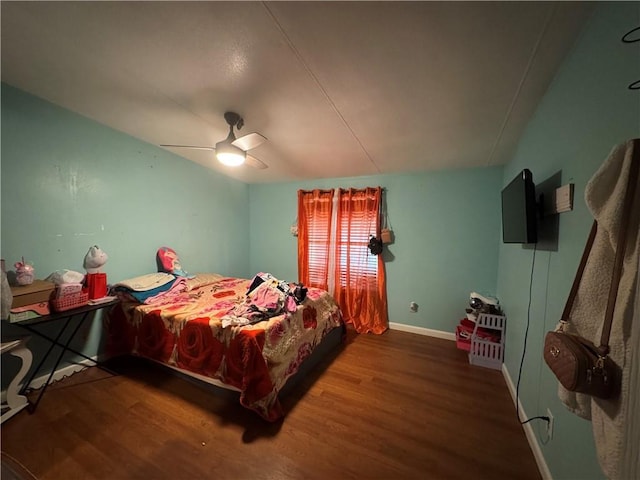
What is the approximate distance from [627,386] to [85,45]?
8.72 ft

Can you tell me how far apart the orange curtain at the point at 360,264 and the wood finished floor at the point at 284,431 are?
1102 mm

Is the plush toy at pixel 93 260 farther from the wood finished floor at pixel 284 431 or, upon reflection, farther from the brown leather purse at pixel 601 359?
the brown leather purse at pixel 601 359

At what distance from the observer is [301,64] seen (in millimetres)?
1269

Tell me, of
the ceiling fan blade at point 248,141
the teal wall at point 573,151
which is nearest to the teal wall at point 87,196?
the ceiling fan blade at point 248,141

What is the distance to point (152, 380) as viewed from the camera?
1.99m

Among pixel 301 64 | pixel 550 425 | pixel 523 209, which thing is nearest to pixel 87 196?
pixel 301 64

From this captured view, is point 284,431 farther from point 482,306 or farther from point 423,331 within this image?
point 482,306

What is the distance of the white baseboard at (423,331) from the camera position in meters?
2.95

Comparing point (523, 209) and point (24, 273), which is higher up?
point (523, 209)

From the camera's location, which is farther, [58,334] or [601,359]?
[58,334]

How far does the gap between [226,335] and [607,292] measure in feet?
6.60

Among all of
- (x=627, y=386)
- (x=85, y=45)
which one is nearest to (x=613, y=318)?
(x=627, y=386)

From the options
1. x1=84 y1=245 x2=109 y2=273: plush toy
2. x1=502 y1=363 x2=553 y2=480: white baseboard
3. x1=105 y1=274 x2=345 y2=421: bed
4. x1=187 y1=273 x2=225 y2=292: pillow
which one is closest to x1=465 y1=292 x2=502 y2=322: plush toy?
x1=502 y1=363 x2=553 y2=480: white baseboard

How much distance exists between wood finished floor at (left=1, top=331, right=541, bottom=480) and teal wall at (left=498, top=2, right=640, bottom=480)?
1.18 ft
